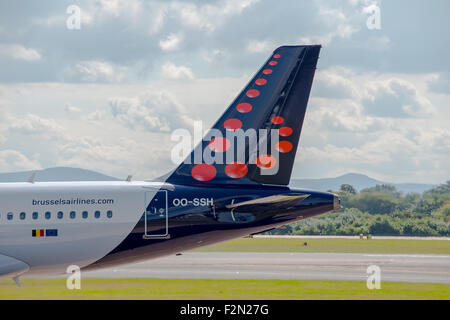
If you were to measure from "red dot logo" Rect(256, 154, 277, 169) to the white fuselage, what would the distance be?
4006 mm

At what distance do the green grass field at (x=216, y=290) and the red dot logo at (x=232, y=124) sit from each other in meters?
8.28

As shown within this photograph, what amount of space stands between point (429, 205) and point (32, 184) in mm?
117116

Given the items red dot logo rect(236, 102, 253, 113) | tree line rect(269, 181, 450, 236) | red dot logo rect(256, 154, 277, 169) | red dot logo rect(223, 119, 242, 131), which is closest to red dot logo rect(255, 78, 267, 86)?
red dot logo rect(236, 102, 253, 113)

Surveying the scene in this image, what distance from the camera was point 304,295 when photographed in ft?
109

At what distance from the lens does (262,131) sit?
91.5 feet

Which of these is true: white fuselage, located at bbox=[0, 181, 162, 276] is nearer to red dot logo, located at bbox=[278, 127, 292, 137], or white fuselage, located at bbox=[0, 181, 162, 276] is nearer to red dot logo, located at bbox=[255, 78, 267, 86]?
red dot logo, located at bbox=[278, 127, 292, 137]

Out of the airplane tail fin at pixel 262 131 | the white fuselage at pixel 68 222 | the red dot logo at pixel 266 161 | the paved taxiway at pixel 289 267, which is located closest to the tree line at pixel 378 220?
the paved taxiway at pixel 289 267

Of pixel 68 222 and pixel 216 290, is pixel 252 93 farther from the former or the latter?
pixel 216 290

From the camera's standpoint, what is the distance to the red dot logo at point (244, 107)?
2811 centimetres

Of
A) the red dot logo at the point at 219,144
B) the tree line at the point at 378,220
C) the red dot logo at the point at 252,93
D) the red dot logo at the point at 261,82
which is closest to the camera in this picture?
the red dot logo at the point at 219,144

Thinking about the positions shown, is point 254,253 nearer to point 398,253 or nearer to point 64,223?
point 398,253

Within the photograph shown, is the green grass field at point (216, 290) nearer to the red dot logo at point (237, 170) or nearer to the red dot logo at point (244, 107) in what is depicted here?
the red dot logo at point (237, 170)

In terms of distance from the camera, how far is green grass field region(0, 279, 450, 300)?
106 feet
